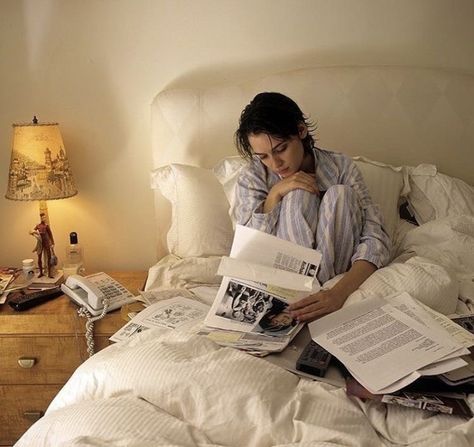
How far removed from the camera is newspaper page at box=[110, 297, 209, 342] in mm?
1409

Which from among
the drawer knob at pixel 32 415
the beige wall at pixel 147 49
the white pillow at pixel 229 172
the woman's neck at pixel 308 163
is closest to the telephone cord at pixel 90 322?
the drawer knob at pixel 32 415

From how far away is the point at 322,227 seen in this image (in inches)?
63.4

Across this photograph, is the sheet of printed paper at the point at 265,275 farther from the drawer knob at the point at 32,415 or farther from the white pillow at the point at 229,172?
the drawer knob at the point at 32,415

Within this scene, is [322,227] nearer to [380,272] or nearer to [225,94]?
[380,272]

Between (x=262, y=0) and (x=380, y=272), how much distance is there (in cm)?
112

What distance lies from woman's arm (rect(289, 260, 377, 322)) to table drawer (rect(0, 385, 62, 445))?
0.88 m

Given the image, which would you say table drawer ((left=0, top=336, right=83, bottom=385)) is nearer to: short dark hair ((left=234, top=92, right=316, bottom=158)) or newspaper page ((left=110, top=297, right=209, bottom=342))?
newspaper page ((left=110, top=297, right=209, bottom=342))

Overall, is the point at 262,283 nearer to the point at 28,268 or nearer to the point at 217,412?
the point at 217,412

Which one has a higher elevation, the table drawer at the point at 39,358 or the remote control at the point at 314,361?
the remote control at the point at 314,361

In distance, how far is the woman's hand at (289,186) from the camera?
1652mm

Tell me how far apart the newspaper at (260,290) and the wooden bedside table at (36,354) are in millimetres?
475

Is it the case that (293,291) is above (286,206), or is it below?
below

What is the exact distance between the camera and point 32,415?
1.76 metres

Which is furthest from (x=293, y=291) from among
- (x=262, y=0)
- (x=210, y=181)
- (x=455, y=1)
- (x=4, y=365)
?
(x=455, y=1)
